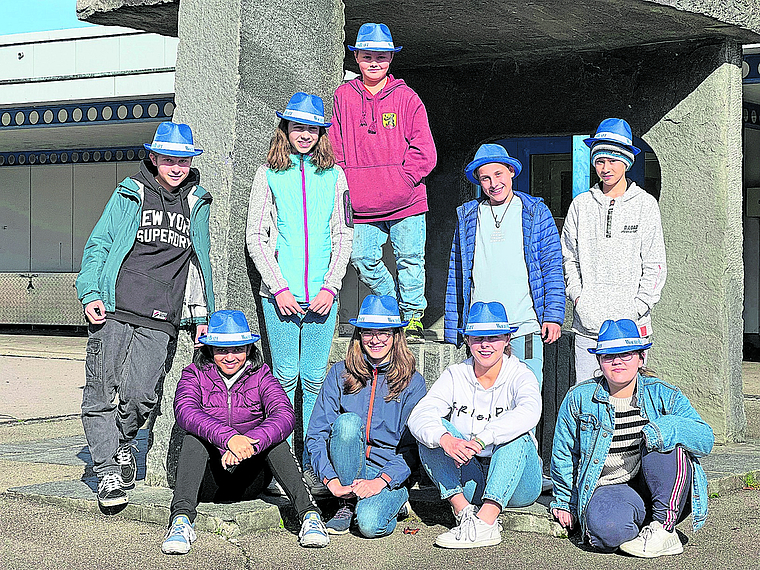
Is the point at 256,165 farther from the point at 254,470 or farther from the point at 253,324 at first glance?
the point at 254,470

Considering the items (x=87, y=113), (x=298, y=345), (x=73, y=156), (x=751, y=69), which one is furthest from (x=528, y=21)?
(x=73, y=156)

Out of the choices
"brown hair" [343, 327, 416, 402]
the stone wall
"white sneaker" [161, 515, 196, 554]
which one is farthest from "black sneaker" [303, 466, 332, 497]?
the stone wall

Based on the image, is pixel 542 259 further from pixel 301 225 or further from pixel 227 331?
pixel 227 331

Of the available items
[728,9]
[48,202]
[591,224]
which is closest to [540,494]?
[591,224]

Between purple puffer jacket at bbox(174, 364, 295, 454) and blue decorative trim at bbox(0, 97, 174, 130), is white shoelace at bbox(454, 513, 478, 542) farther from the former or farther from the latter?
blue decorative trim at bbox(0, 97, 174, 130)

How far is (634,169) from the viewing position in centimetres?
858

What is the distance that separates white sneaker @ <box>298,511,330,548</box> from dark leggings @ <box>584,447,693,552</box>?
114 centimetres

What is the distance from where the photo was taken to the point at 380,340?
16.8ft

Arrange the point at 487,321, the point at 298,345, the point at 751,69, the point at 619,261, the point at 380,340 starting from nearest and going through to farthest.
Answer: the point at 487,321, the point at 380,340, the point at 298,345, the point at 619,261, the point at 751,69

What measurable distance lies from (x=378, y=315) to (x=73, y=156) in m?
15.0

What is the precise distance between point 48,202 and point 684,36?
1435 centimetres

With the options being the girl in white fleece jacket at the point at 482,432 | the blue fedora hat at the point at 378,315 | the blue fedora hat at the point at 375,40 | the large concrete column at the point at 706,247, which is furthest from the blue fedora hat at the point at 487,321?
the large concrete column at the point at 706,247

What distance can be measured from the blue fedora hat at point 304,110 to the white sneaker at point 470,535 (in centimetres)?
204

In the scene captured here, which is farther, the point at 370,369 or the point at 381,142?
the point at 381,142
